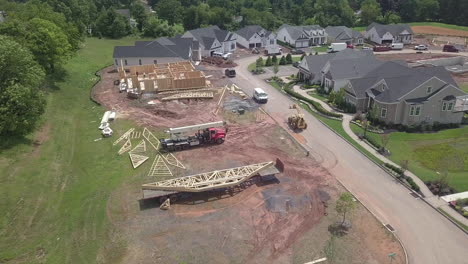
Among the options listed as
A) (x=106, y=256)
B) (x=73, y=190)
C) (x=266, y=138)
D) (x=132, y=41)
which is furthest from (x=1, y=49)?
(x=132, y=41)

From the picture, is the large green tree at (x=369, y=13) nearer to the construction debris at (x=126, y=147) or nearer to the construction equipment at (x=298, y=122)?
the construction equipment at (x=298, y=122)

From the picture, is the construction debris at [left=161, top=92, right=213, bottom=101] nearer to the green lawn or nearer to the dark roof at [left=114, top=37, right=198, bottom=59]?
the dark roof at [left=114, top=37, right=198, bottom=59]

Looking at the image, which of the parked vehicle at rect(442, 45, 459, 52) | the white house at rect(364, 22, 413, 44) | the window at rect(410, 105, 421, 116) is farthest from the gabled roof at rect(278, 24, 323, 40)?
the window at rect(410, 105, 421, 116)

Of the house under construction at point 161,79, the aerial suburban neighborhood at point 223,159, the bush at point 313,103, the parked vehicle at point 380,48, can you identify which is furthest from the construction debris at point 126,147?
the parked vehicle at point 380,48

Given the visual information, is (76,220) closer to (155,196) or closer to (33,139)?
(155,196)

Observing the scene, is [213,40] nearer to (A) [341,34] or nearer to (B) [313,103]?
(A) [341,34]

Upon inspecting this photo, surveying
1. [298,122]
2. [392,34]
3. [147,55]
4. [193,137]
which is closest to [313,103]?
[298,122]
